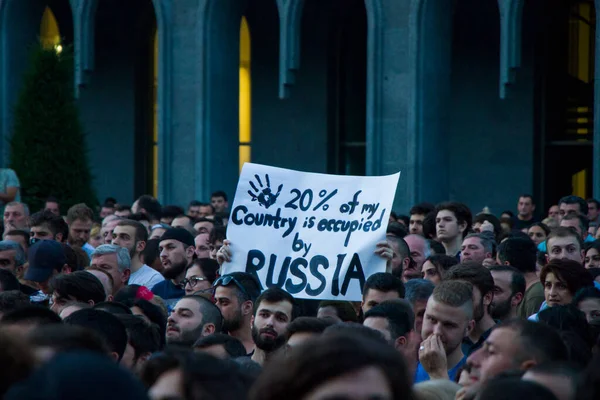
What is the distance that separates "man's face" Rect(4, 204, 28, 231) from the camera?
44.2 ft

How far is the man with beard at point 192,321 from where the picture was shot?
25.0ft

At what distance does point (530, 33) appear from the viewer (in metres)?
23.1

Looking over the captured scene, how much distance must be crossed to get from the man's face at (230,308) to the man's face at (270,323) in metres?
0.60

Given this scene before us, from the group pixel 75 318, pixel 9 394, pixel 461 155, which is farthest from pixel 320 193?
pixel 461 155

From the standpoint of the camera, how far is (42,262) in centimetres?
943

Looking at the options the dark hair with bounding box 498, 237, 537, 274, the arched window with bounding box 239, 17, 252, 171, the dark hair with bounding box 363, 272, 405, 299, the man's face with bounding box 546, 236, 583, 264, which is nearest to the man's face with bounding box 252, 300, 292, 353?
the dark hair with bounding box 363, 272, 405, 299

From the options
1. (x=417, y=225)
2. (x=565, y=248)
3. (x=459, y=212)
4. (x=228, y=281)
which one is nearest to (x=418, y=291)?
(x=228, y=281)

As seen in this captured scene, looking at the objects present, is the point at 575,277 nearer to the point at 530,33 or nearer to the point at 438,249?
the point at 438,249

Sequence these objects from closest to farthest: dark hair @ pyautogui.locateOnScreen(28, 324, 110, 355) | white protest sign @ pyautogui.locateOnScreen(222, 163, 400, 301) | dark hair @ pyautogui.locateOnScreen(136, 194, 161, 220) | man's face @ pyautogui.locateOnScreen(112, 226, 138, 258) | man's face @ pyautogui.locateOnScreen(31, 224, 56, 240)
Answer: dark hair @ pyautogui.locateOnScreen(28, 324, 110, 355) < white protest sign @ pyautogui.locateOnScreen(222, 163, 400, 301) < man's face @ pyautogui.locateOnScreen(112, 226, 138, 258) < man's face @ pyautogui.locateOnScreen(31, 224, 56, 240) < dark hair @ pyautogui.locateOnScreen(136, 194, 161, 220)

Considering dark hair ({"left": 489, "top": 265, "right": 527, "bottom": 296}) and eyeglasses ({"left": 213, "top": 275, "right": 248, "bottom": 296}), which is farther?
dark hair ({"left": 489, "top": 265, "right": 527, "bottom": 296})

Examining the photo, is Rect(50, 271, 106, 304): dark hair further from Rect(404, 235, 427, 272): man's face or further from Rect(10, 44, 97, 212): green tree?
Rect(10, 44, 97, 212): green tree

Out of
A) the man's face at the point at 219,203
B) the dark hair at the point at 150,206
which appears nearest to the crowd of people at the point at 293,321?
the dark hair at the point at 150,206

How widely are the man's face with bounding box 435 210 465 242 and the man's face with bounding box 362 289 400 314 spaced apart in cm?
366

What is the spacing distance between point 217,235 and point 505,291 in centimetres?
414
